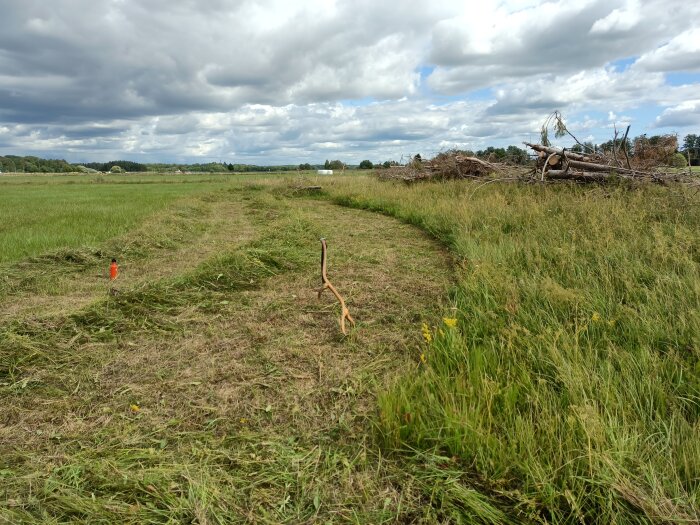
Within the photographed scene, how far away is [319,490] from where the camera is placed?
2.06 meters

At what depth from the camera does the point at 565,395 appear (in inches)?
95.8

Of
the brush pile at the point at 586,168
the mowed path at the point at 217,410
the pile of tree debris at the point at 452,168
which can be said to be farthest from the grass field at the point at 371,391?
the pile of tree debris at the point at 452,168

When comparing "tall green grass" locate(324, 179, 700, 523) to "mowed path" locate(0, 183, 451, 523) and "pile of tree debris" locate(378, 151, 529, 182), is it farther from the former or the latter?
"pile of tree debris" locate(378, 151, 529, 182)

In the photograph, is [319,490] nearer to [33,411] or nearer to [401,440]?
[401,440]

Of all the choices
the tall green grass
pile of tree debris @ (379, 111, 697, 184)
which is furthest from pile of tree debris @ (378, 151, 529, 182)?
the tall green grass

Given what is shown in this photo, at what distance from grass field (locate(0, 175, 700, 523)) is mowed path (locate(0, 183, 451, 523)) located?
0.01m

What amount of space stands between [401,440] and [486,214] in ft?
23.4

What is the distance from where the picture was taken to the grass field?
194cm

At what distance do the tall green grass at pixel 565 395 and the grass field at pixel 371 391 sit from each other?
17 millimetres

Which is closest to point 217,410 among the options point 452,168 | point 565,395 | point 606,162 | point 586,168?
point 565,395

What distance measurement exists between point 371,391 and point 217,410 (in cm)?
107

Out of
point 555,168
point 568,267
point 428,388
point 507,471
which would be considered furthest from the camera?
point 555,168

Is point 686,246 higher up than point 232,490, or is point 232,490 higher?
point 686,246

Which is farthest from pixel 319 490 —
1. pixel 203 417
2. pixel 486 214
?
pixel 486 214
